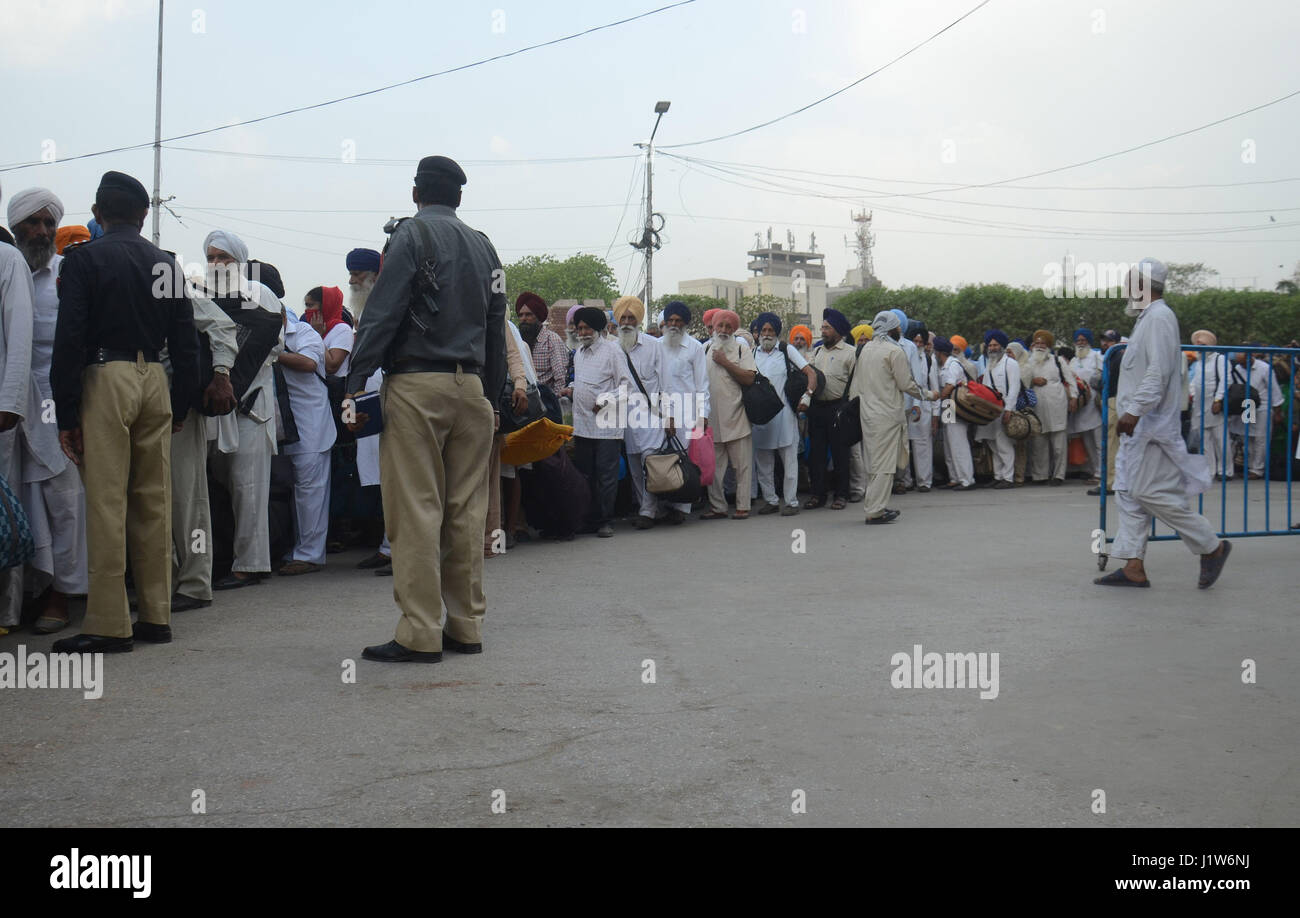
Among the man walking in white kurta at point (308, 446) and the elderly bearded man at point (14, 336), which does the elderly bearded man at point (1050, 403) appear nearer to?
the man walking in white kurta at point (308, 446)

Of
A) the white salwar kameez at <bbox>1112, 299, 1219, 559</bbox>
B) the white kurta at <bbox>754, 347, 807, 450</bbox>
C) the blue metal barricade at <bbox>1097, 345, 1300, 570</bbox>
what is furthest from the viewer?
the white kurta at <bbox>754, 347, 807, 450</bbox>

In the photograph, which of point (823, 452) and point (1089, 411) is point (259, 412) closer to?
point (823, 452)

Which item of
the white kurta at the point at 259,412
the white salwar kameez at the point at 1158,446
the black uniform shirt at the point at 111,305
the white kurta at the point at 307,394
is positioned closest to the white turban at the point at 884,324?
the white salwar kameez at the point at 1158,446

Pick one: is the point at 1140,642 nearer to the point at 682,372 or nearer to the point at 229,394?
the point at 229,394

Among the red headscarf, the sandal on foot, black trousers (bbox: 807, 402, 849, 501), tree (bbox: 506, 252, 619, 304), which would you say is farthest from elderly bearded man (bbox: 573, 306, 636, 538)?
tree (bbox: 506, 252, 619, 304)

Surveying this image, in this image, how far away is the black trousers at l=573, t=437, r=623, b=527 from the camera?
36.7 ft

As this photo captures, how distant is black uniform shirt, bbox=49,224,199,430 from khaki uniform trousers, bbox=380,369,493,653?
128 cm

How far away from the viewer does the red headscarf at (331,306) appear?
380 inches

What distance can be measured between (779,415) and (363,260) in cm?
546

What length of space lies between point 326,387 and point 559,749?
5.52m

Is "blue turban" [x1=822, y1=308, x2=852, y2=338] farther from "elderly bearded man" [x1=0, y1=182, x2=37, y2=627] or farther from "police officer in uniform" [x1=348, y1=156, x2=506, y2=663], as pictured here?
"elderly bearded man" [x1=0, y1=182, x2=37, y2=627]

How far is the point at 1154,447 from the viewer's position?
7.93 metres

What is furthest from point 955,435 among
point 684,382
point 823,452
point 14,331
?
point 14,331
